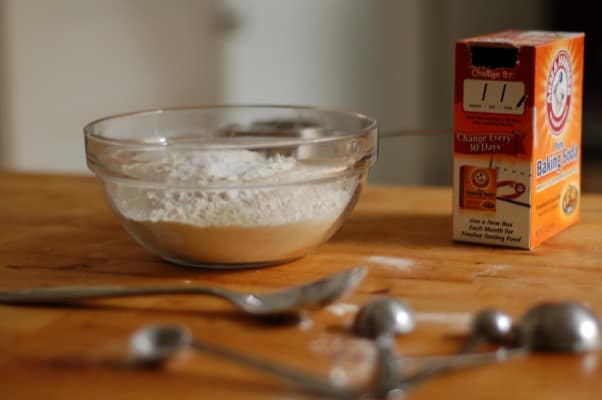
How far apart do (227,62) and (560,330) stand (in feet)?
6.90

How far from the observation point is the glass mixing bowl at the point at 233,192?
90 cm

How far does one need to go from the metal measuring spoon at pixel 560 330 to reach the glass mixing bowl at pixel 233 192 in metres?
0.28

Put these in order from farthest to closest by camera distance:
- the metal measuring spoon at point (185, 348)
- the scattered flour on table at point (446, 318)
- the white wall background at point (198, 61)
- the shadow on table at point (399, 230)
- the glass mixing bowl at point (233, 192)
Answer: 1. the white wall background at point (198, 61)
2. the shadow on table at point (399, 230)
3. the glass mixing bowl at point (233, 192)
4. the scattered flour on table at point (446, 318)
5. the metal measuring spoon at point (185, 348)

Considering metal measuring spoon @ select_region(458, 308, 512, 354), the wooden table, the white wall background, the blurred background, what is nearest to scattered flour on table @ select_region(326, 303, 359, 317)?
the wooden table

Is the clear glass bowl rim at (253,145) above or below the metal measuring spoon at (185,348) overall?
above

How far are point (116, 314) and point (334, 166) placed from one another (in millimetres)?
273

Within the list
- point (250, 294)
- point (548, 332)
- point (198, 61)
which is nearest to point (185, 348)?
point (250, 294)

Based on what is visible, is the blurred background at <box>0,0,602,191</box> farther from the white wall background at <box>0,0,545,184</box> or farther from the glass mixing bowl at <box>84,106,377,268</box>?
the glass mixing bowl at <box>84,106,377,268</box>

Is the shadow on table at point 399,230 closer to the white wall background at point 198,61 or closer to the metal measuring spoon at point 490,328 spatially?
the metal measuring spoon at point 490,328

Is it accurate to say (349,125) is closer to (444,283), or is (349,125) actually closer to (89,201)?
(444,283)

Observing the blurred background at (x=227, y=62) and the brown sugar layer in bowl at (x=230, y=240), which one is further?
the blurred background at (x=227, y=62)

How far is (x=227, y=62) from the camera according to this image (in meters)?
2.71

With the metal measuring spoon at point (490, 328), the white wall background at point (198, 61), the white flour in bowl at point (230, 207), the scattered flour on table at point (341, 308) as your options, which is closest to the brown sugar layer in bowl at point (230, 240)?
the white flour in bowl at point (230, 207)

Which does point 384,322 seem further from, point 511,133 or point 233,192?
point 511,133
